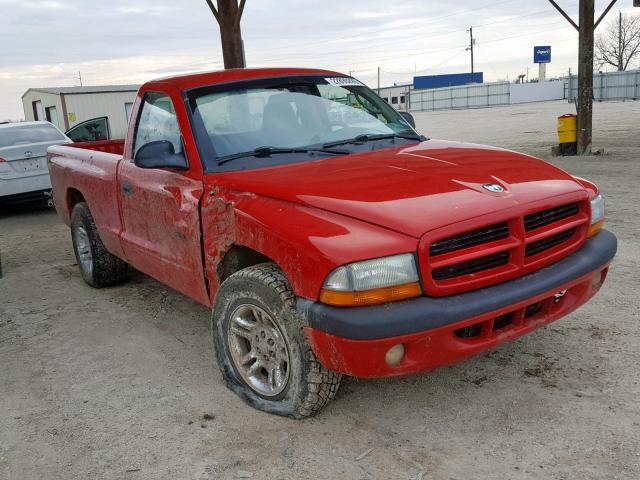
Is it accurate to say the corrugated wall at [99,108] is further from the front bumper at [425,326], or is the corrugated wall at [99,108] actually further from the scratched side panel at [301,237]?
the front bumper at [425,326]

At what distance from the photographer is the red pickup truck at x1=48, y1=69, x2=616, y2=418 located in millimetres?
2613

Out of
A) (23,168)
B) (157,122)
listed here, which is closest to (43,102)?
(23,168)

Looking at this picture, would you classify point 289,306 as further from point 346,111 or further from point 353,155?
point 346,111

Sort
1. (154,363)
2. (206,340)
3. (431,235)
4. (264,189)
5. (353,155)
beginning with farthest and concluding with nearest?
1. (206,340)
2. (154,363)
3. (353,155)
4. (264,189)
5. (431,235)

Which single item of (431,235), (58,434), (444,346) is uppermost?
(431,235)

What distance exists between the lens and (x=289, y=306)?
2.82 m

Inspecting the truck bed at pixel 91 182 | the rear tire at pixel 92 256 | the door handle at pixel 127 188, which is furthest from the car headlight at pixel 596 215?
the rear tire at pixel 92 256

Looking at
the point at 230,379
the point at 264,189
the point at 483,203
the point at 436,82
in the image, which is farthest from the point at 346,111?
the point at 436,82

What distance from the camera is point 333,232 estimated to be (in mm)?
2658

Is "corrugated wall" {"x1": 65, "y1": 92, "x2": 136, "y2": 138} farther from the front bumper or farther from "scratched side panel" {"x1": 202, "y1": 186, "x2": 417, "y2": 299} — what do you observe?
the front bumper

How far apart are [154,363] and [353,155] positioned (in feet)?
5.90

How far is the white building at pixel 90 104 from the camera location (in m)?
28.3

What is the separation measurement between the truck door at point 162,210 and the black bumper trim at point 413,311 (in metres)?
1.15

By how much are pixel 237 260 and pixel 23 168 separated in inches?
301
